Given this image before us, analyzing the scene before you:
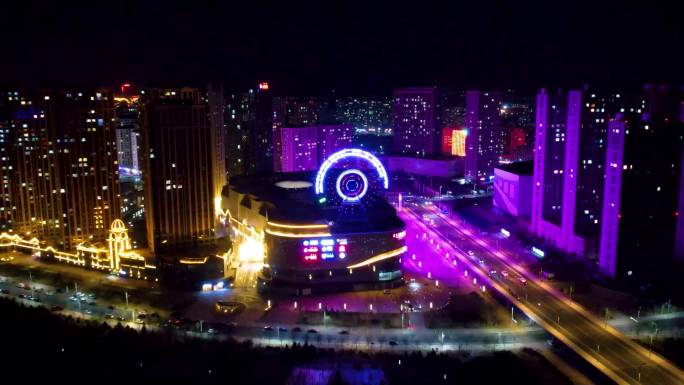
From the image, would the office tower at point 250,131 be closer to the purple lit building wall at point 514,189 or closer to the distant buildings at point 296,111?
the distant buildings at point 296,111

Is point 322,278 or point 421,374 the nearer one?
point 421,374

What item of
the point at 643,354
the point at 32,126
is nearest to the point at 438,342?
the point at 643,354

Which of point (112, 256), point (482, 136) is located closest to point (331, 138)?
point (482, 136)

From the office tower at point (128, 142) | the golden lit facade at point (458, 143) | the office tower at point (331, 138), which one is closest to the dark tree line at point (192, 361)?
the office tower at point (128, 142)

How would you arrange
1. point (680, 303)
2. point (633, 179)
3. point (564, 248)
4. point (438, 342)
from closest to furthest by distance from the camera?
1. point (438, 342)
2. point (680, 303)
3. point (633, 179)
4. point (564, 248)

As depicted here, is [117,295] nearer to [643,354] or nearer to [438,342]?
[438,342]

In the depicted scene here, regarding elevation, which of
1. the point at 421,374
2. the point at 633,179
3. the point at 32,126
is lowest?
the point at 421,374

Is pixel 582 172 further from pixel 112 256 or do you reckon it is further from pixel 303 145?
pixel 303 145
